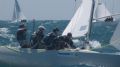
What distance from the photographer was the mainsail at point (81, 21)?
2795 cm

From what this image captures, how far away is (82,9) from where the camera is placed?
30.0m

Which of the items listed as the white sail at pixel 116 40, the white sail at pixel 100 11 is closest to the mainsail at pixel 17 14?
the white sail at pixel 100 11

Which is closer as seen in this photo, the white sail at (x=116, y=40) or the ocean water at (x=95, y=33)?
the white sail at (x=116, y=40)

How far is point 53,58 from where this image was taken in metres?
22.5

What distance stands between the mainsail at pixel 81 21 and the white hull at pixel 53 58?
515 centimetres

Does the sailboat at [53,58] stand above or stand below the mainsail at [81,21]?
below

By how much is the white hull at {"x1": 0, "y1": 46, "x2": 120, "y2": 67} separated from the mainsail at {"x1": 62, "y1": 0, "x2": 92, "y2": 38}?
5.15 m

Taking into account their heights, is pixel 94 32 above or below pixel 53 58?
below

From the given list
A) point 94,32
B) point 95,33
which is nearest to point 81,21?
point 95,33

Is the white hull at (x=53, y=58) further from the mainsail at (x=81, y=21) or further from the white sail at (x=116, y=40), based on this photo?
the mainsail at (x=81, y=21)

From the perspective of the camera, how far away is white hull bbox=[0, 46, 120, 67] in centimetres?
2212

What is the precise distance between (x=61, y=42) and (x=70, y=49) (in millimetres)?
660

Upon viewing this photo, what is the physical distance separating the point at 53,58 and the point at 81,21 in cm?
671

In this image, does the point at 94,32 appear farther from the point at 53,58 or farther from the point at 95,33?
the point at 53,58
